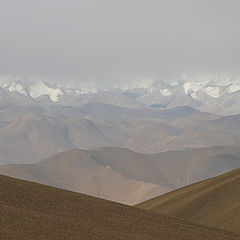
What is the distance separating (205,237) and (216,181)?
5676cm

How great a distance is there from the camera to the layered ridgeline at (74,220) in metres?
24.5

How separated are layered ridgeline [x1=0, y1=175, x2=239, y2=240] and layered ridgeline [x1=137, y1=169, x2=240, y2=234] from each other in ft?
106

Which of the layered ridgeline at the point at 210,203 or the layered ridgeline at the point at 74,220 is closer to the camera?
the layered ridgeline at the point at 74,220

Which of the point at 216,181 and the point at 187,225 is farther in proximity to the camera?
the point at 216,181

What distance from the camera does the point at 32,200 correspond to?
30.1 m

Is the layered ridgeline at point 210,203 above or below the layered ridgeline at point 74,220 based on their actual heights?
above

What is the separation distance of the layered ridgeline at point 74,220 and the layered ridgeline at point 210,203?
32.3 m

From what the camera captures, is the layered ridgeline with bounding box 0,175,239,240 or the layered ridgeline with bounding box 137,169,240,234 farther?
the layered ridgeline with bounding box 137,169,240,234

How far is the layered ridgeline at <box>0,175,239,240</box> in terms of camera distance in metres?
24.5

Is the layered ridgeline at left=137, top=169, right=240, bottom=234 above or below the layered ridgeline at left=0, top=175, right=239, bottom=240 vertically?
above

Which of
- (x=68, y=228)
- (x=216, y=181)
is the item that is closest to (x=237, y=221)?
(x=216, y=181)

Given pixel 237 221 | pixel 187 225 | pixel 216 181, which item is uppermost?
pixel 216 181

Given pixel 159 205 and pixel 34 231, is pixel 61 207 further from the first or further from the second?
pixel 159 205

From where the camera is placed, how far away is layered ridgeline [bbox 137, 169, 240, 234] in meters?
66.8
